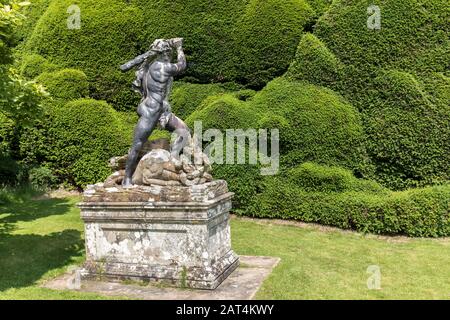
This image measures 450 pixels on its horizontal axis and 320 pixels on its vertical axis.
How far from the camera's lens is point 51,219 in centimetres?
1141

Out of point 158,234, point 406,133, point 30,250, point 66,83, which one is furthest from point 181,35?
point 158,234

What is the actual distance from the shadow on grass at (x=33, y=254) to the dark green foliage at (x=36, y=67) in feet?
20.5

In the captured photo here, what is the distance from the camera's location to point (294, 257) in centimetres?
Result: 852

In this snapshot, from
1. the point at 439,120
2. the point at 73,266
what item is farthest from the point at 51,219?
the point at 439,120

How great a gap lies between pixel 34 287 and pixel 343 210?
7.00 m

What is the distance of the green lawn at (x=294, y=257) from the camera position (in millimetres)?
6609

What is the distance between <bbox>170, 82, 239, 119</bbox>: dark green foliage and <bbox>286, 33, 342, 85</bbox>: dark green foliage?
210 cm

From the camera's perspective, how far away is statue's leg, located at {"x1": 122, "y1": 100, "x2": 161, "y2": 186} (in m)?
7.11

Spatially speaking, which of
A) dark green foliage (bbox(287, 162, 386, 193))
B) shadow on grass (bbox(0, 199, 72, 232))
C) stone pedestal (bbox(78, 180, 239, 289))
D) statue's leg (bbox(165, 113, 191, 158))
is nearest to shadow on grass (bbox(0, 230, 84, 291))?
stone pedestal (bbox(78, 180, 239, 289))

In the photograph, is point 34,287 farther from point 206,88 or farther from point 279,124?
point 206,88

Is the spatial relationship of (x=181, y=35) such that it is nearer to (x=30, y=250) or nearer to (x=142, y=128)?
(x=142, y=128)

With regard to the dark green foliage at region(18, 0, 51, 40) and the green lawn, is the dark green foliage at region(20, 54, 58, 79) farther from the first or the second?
the green lawn

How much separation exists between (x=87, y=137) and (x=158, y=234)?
291 inches

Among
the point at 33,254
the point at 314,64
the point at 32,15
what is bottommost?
the point at 33,254
